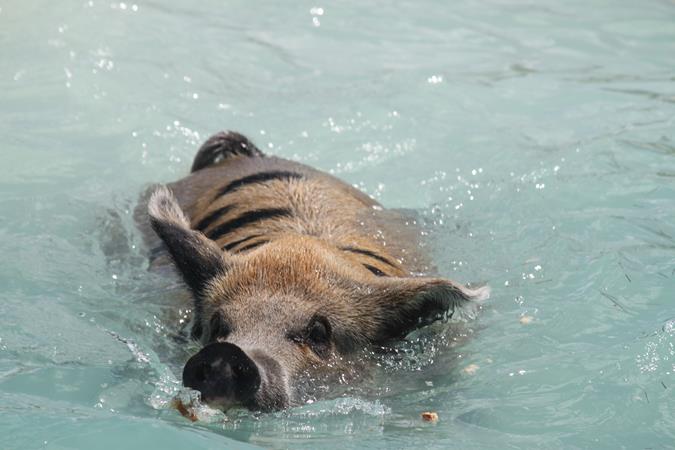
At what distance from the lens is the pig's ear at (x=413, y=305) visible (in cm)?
636

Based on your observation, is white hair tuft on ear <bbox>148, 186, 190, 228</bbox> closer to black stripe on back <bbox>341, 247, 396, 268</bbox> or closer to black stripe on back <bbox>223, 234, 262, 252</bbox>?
black stripe on back <bbox>223, 234, 262, 252</bbox>

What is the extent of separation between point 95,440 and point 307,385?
1146 millimetres

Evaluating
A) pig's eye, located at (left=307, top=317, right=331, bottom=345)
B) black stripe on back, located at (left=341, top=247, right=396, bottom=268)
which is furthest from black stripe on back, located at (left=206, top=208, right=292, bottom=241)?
pig's eye, located at (left=307, top=317, right=331, bottom=345)

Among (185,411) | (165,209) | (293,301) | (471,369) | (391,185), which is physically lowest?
(391,185)

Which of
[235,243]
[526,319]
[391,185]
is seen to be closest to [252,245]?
[235,243]

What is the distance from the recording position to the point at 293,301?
20.5 feet

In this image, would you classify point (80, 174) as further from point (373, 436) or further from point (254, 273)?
point (373, 436)

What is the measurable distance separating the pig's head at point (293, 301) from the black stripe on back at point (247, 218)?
0.70 metres

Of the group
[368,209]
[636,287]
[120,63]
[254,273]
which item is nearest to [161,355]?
[254,273]

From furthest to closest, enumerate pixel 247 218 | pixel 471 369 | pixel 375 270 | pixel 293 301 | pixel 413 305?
pixel 247 218, pixel 375 270, pixel 471 369, pixel 413 305, pixel 293 301

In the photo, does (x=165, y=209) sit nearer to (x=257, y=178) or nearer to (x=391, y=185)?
(x=257, y=178)

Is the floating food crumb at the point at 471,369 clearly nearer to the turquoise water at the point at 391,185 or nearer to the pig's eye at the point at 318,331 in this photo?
the turquoise water at the point at 391,185

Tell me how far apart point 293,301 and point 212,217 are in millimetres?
1886

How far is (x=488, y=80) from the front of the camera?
1227 cm
